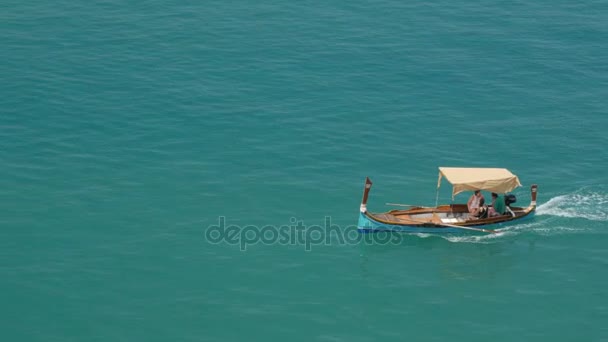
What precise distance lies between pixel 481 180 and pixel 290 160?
1273 cm

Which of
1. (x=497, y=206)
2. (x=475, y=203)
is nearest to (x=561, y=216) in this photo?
(x=497, y=206)

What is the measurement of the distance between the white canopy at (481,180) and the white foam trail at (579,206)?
3.35 metres

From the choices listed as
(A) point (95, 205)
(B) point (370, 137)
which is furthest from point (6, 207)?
(B) point (370, 137)

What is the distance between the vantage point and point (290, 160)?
2178 inches

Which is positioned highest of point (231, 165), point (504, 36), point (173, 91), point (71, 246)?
point (504, 36)

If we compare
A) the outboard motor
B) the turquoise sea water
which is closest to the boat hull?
the turquoise sea water

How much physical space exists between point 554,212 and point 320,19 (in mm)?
32982

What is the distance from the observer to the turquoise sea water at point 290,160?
41531 mm

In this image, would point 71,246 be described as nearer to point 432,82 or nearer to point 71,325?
point 71,325

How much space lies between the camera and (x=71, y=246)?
46094 mm

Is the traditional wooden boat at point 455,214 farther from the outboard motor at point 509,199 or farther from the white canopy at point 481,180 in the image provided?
the outboard motor at point 509,199

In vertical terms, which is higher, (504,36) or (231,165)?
(504,36)

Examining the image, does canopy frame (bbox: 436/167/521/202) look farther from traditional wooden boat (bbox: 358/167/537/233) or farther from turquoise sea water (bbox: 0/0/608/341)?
turquoise sea water (bbox: 0/0/608/341)

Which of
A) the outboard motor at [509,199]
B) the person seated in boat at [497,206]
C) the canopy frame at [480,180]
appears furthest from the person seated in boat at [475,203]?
the outboard motor at [509,199]
